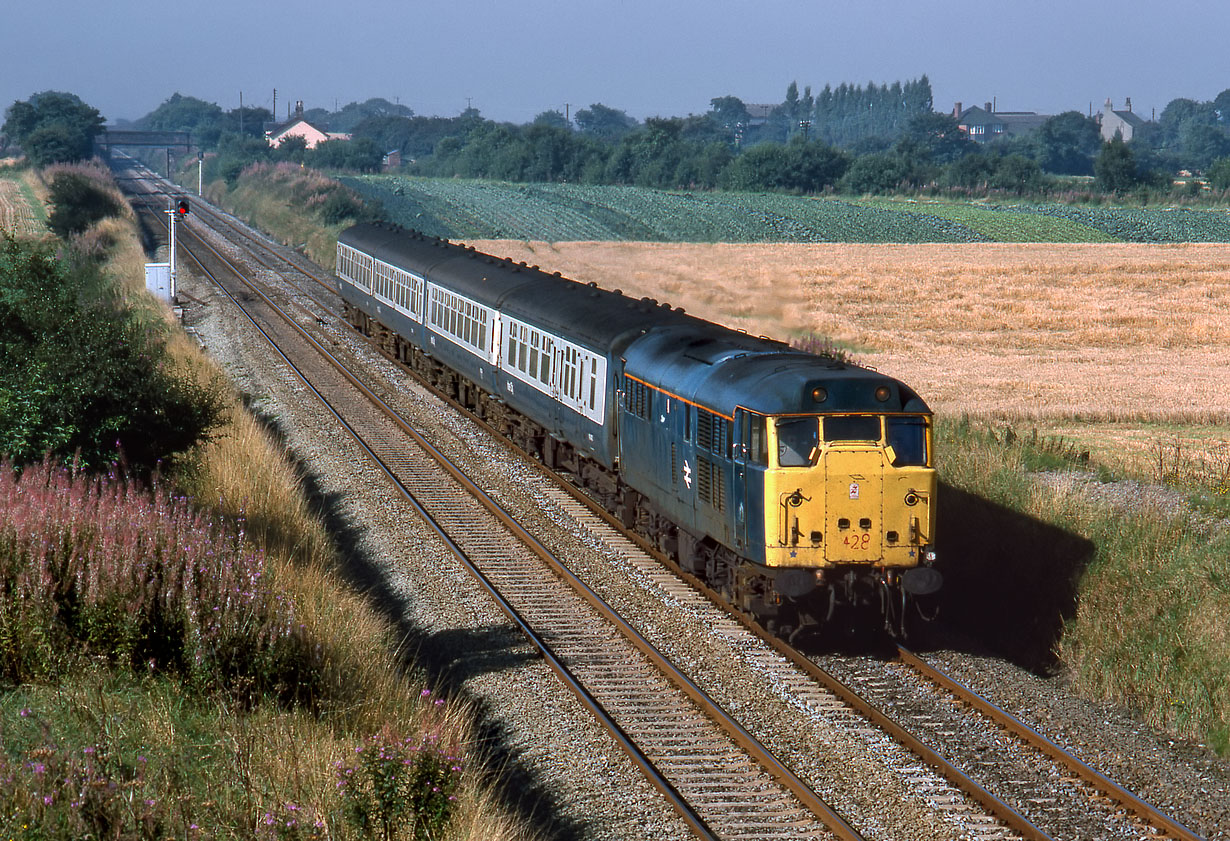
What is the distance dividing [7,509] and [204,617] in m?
1.93

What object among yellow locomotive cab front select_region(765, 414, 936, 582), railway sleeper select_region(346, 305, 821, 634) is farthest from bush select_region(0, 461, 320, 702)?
railway sleeper select_region(346, 305, 821, 634)

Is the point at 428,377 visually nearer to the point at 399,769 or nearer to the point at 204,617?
the point at 204,617

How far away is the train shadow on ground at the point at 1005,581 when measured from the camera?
15219 millimetres

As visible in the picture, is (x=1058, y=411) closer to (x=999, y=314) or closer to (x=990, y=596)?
(x=990, y=596)

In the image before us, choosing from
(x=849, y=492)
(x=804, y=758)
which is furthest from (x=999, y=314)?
(x=804, y=758)

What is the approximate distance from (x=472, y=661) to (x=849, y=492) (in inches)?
167

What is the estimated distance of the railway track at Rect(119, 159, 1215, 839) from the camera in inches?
386

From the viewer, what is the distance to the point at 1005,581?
53.7ft

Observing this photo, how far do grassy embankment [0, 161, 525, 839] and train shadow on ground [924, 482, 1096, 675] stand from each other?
7.05 metres

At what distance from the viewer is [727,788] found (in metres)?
10.3

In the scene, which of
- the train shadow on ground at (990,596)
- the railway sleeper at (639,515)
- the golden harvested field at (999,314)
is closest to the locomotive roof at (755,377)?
the railway sleeper at (639,515)

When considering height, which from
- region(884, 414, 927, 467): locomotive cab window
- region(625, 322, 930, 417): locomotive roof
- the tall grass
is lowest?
the tall grass

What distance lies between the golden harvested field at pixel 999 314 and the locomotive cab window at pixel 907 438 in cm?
1319

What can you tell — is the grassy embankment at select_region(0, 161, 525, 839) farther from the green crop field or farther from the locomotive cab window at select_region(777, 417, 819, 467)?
the green crop field
